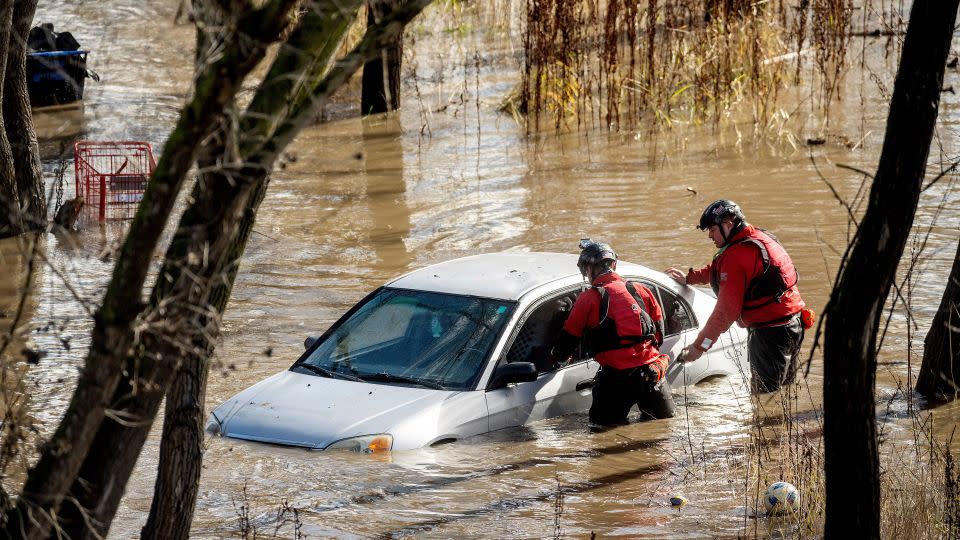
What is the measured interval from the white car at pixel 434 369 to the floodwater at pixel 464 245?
128 millimetres

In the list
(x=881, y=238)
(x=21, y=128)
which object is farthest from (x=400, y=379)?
(x=21, y=128)

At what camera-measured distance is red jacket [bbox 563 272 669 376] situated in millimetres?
8258

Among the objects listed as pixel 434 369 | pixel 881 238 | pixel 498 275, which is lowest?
pixel 434 369

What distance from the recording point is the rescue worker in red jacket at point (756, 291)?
9078 millimetres

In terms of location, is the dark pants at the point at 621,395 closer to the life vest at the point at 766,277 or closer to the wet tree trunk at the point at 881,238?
the life vest at the point at 766,277

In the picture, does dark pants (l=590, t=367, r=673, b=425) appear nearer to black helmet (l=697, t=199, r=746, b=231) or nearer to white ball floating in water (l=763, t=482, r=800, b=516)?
black helmet (l=697, t=199, r=746, b=231)

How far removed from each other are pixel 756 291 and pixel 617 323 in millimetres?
1406

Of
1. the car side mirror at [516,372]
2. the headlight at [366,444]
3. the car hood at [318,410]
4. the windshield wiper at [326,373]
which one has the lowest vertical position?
the headlight at [366,444]

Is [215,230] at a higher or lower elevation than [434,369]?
higher

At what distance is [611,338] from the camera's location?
329 inches

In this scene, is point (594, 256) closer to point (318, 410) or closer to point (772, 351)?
point (772, 351)

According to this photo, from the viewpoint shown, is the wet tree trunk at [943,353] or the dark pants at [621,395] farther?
the wet tree trunk at [943,353]

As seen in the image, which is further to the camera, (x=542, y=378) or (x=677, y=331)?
(x=677, y=331)

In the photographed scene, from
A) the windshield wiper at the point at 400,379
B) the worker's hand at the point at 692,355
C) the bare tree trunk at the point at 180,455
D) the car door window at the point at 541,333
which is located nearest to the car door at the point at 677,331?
the worker's hand at the point at 692,355
